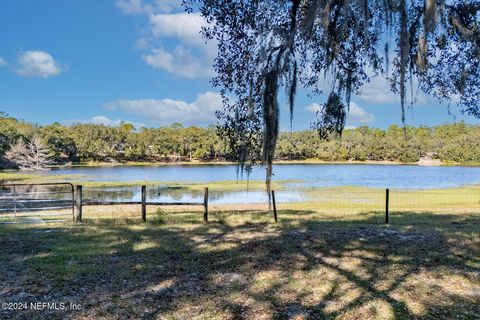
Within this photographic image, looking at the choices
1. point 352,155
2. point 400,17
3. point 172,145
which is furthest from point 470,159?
point 400,17

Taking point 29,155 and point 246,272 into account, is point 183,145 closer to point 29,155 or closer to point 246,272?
point 29,155

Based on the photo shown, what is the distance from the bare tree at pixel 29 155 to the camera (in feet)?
226

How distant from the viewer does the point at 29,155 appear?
73.9 meters

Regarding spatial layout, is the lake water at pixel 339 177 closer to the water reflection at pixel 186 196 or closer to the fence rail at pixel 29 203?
the water reflection at pixel 186 196

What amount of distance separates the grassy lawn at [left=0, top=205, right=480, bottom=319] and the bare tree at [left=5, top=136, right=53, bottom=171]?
224 feet

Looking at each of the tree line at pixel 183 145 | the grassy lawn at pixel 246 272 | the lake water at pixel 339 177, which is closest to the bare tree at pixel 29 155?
the tree line at pixel 183 145

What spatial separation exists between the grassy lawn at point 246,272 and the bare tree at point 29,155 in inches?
2690

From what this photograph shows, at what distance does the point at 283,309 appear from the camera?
4430 mm

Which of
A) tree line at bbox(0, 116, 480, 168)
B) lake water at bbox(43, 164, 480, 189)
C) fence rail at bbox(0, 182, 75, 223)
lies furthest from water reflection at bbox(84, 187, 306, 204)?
tree line at bbox(0, 116, 480, 168)

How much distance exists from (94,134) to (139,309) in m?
105

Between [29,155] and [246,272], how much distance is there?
78.8 meters

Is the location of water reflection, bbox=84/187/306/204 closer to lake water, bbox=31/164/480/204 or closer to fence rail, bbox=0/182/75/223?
lake water, bbox=31/164/480/204

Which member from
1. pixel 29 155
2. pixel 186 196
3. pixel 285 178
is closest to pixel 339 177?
pixel 285 178

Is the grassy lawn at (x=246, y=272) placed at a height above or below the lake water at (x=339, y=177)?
above
